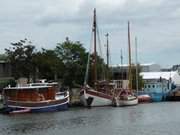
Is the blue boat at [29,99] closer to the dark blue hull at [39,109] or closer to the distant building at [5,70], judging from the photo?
the dark blue hull at [39,109]

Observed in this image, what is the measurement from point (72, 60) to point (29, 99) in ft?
129

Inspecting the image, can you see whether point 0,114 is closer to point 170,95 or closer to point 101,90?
point 101,90

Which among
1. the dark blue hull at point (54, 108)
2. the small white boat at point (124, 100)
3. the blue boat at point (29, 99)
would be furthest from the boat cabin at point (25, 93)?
the small white boat at point (124, 100)

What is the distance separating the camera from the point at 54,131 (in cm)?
6350

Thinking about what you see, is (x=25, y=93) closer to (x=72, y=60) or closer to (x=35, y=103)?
(x=35, y=103)

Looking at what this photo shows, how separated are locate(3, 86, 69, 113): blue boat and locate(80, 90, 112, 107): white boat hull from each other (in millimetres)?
12243

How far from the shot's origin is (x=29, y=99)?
98375 mm

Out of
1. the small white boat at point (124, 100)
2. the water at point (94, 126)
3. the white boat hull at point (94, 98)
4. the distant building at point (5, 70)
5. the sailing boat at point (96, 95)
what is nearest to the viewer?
the water at point (94, 126)

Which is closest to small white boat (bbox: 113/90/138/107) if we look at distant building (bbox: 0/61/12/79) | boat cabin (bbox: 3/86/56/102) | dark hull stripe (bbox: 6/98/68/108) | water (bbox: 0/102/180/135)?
dark hull stripe (bbox: 6/98/68/108)

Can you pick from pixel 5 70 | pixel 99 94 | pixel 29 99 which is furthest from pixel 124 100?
pixel 5 70

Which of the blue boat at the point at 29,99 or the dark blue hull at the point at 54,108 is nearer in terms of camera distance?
the blue boat at the point at 29,99

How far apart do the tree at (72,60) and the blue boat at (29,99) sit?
30184mm

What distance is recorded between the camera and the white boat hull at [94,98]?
112250 mm

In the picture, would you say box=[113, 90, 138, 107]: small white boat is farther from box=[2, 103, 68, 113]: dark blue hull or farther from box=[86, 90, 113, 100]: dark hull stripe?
box=[2, 103, 68, 113]: dark blue hull
